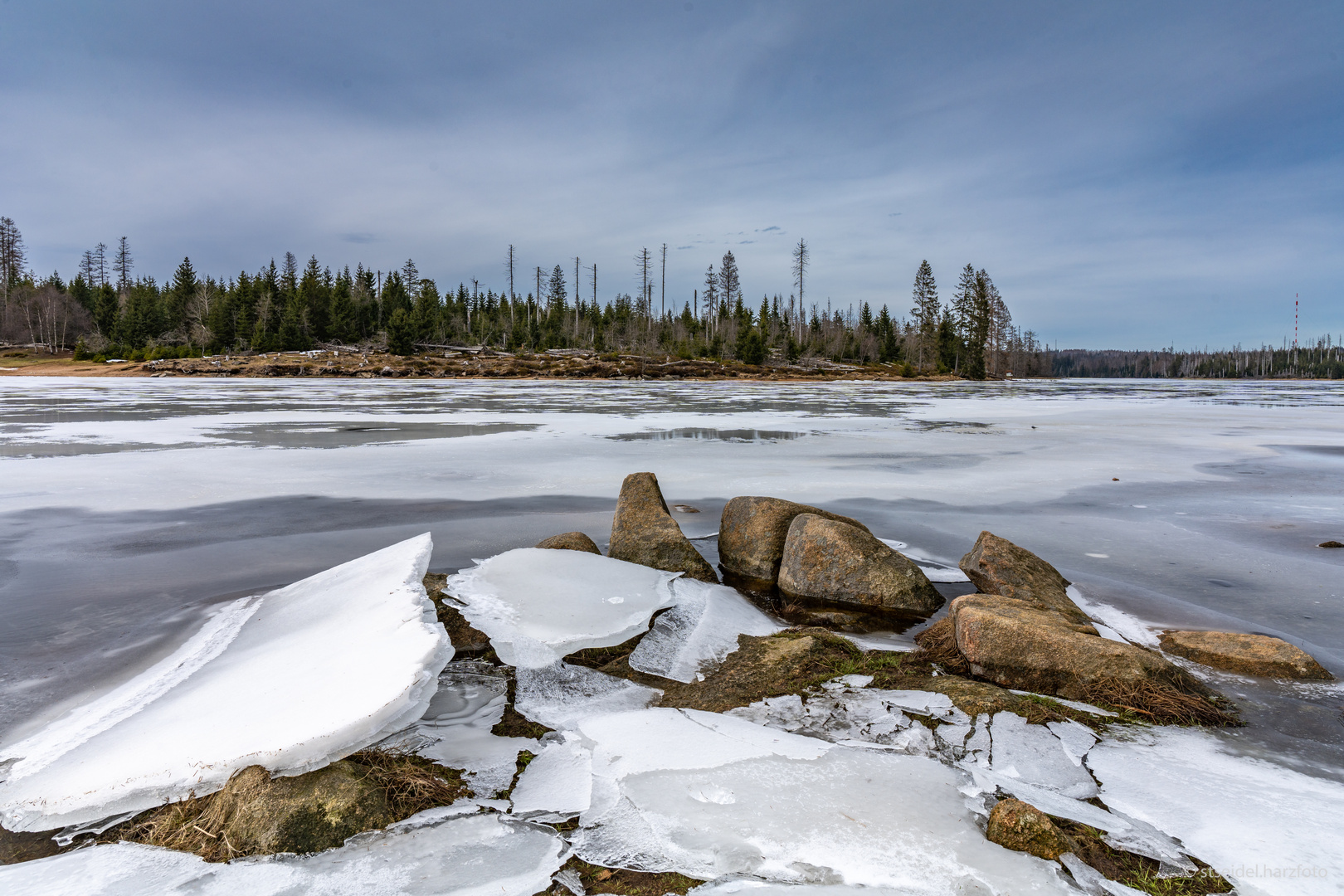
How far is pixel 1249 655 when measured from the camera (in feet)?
10.9

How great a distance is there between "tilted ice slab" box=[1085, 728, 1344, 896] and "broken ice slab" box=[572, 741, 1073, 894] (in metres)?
0.55

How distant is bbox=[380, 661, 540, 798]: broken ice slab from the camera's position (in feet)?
8.05

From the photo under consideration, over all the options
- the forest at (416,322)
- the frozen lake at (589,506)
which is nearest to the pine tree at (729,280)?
the forest at (416,322)

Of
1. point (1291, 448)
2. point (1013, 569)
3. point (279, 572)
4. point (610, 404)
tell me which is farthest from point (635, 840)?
point (610, 404)

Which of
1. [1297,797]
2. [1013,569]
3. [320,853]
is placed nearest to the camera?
[320,853]

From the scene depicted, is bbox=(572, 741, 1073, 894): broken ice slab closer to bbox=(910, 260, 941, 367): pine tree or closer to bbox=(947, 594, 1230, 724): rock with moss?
bbox=(947, 594, 1230, 724): rock with moss

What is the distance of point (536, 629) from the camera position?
3588 millimetres

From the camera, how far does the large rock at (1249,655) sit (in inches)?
128

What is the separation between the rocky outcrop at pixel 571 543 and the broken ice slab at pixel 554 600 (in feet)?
0.94

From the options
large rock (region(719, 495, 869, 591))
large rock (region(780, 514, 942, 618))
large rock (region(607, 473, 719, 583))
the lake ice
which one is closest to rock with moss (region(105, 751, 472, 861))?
the lake ice

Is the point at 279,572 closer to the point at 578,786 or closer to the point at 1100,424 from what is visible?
the point at 578,786

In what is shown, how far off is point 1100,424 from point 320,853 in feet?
61.8

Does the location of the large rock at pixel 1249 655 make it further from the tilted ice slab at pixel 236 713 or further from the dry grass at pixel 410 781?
the tilted ice slab at pixel 236 713

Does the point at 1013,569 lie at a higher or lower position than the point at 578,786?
higher
